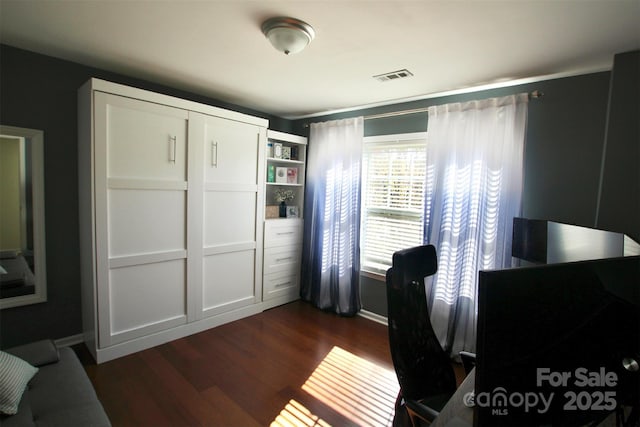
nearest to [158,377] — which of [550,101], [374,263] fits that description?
[374,263]

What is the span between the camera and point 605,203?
1955mm

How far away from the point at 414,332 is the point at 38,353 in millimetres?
2109

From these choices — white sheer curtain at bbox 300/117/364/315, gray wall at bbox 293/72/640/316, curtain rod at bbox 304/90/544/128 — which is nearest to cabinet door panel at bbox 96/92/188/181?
white sheer curtain at bbox 300/117/364/315

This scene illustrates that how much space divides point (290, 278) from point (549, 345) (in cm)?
332

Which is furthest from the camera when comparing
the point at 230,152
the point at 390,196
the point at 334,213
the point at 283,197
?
the point at 283,197

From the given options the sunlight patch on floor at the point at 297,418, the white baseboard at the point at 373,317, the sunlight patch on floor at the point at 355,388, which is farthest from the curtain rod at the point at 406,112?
the sunlight patch on floor at the point at 297,418

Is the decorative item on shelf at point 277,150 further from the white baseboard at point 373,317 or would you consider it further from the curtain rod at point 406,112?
the white baseboard at point 373,317

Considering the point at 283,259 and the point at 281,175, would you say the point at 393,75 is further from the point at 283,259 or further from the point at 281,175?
the point at 283,259

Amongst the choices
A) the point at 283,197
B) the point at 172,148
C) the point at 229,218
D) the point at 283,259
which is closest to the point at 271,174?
the point at 283,197

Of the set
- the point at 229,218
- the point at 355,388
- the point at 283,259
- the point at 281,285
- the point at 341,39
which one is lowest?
the point at 355,388

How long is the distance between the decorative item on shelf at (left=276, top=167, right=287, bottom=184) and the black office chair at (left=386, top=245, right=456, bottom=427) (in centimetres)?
255

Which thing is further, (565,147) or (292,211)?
(292,211)

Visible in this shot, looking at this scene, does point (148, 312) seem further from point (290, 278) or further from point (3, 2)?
point (3, 2)

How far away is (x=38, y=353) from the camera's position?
1.78 meters
